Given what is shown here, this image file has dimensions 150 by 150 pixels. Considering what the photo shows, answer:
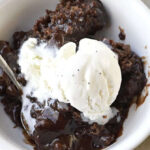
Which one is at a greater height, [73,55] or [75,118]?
[73,55]

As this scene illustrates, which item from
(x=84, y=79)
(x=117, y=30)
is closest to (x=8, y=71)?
(x=84, y=79)

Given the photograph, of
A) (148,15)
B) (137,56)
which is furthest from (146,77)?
(148,15)

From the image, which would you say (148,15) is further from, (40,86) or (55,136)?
(55,136)

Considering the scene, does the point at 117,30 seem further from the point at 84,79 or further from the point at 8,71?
the point at 8,71

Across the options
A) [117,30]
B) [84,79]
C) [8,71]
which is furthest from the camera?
[117,30]

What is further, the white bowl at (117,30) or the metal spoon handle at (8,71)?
the metal spoon handle at (8,71)
